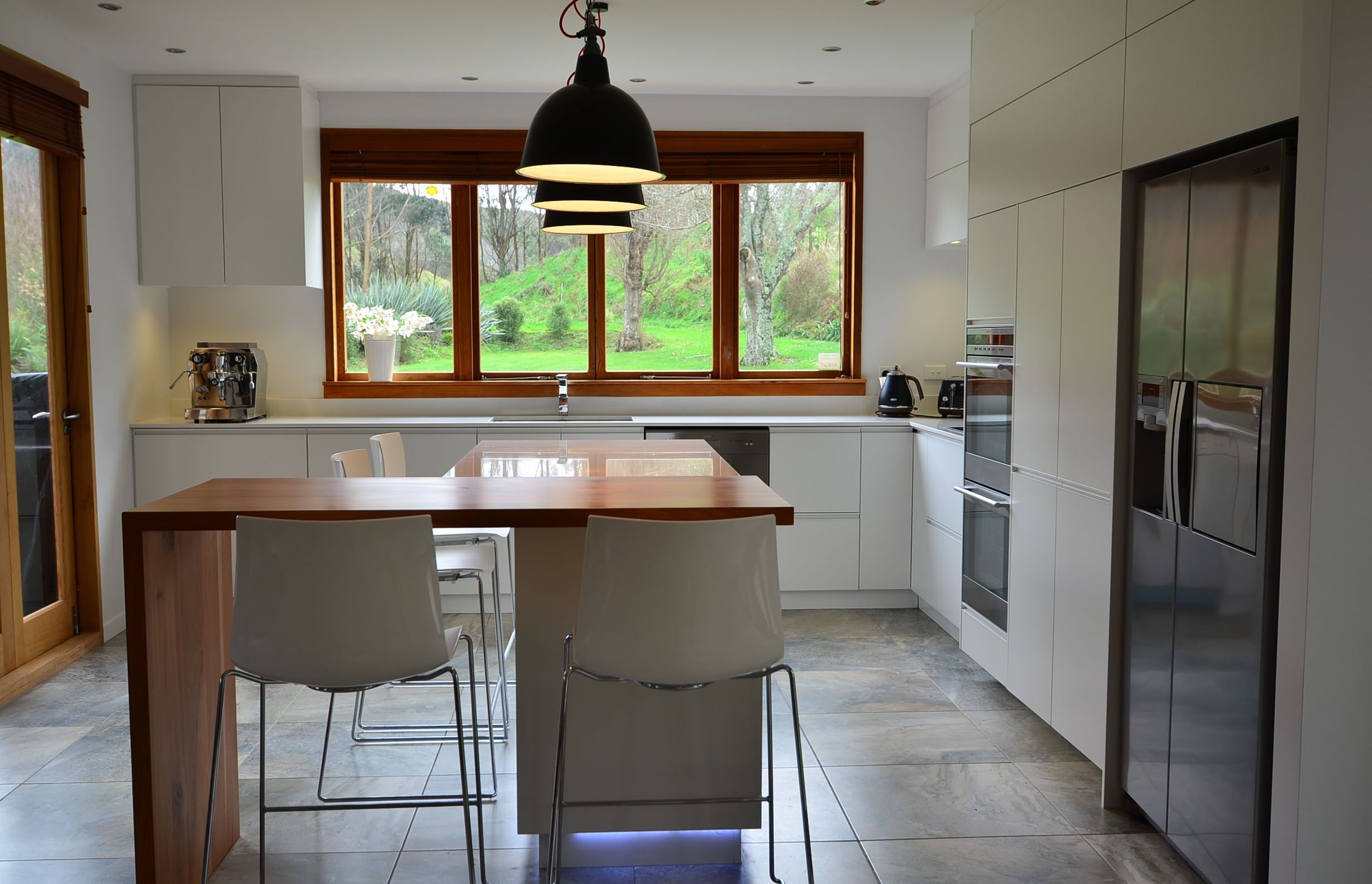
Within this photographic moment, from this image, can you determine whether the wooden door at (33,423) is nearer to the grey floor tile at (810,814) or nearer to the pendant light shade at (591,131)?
the pendant light shade at (591,131)

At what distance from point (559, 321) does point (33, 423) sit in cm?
252

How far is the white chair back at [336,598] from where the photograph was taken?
215 cm

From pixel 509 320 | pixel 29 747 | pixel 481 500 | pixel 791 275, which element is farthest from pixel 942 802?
pixel 509 320

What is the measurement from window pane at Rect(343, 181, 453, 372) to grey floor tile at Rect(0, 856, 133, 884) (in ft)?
10.9

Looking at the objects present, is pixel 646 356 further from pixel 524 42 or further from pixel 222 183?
pixel 222 183

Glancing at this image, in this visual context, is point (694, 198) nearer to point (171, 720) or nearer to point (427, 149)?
point (427, 149)

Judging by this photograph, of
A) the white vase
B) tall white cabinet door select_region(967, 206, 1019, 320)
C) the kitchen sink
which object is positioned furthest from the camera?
the white vase

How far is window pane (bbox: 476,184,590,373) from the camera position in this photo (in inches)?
222

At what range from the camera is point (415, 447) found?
512 cm

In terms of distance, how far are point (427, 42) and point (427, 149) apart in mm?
1042

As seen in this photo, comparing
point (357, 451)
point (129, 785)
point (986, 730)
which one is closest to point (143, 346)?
point (357, 451)

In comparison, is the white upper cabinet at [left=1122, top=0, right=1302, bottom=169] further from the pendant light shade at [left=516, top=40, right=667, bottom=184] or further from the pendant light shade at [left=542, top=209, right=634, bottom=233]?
the pendant light shade at [left=542, top=209, right=634, bottom=233]

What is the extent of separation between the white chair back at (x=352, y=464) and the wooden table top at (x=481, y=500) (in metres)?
0.59

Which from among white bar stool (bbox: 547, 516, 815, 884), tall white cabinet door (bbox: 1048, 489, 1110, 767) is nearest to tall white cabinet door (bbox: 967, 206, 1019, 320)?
tall white cabinet door (bbox: 1048, 489, 1110, 767)
